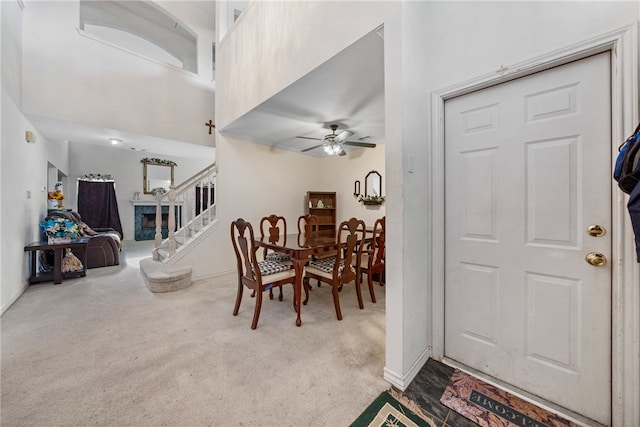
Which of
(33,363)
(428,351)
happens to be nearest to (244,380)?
(428,351)

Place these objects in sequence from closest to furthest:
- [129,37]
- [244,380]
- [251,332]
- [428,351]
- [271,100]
Answer: 1. [244,380]
2. [428,351]
3. [251,332]
4. [271,100]
5. [129,37]

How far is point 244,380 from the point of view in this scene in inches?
59.5

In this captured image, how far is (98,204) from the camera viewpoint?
6352 mm

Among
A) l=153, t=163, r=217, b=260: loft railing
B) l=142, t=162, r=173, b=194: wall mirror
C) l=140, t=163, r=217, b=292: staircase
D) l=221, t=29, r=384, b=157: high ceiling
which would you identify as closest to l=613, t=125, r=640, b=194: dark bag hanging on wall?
l=221, t=29, r=384, b=157: high ceiling

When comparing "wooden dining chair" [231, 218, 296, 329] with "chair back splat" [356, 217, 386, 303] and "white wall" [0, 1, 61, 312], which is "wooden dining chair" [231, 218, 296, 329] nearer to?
"chair back splat" [356, 217, 386, 303]

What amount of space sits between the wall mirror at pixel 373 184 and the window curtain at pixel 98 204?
6878 mm

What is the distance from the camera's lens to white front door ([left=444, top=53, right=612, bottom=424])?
3.92 feet

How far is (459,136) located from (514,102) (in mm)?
327

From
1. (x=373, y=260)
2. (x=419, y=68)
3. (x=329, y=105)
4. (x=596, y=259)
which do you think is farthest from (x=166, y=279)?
(x=596, y=259)

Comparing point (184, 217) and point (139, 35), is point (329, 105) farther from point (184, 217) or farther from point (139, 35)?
point (139, 35)

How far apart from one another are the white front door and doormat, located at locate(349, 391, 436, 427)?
609mm

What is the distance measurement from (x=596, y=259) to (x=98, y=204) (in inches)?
356

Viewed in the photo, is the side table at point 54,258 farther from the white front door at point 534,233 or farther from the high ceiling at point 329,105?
the white front door at point 534,233

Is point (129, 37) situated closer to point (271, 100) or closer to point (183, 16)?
point (183, 16)
